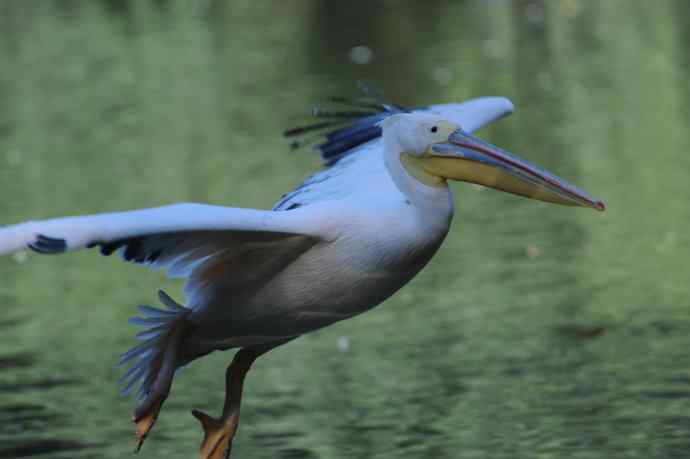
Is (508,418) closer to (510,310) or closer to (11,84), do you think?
(510,310)

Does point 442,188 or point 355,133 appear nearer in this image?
point 442,188

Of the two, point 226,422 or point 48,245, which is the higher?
point 48,245

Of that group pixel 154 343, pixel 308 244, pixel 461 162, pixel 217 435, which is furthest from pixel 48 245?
pixel 217 435

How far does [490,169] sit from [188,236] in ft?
3.12

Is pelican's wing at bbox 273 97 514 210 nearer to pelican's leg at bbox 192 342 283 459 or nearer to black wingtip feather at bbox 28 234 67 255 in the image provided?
pelican's leg at bbox 192 342 283 459

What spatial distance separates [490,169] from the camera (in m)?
5.46

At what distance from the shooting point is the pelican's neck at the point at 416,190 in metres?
5.43

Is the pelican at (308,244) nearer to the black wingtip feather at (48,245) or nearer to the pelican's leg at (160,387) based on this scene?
the pelican's leg at (160,387)

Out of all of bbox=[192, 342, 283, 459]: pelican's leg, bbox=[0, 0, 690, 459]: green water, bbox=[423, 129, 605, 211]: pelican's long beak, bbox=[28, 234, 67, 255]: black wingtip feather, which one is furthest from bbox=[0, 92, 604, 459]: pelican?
bbox=[0, 0, 690, 459]: green water

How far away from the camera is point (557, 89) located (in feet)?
50.2

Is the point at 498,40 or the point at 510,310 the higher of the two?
the point at 498,40

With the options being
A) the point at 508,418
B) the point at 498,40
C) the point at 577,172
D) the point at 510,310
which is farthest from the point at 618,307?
the point at 498,40

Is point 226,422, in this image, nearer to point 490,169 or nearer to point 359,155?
point 359,155

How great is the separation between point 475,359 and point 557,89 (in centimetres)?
773
